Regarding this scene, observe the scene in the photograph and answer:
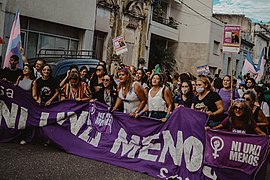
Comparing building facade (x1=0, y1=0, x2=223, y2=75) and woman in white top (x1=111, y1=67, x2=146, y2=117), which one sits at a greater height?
building facade (x1=0, y1=0, x2=223, y2=75)

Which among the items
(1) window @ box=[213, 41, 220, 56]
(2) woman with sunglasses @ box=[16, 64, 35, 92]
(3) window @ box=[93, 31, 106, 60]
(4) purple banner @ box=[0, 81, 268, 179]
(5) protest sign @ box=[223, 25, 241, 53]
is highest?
(1) window @ box=[213, 41, 220, 56]

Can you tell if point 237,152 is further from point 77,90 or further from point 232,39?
point 232,39

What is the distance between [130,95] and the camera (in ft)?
24.6

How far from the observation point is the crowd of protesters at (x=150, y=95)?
626 centimetres

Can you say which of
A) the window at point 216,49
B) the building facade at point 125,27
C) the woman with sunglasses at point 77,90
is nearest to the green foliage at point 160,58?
the building facade at point 125,27

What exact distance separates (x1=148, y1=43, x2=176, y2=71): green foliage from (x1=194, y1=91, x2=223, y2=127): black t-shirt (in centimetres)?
A: 2208

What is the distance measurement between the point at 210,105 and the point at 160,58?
2313 centimetres

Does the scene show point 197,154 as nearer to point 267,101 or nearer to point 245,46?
point 267,101

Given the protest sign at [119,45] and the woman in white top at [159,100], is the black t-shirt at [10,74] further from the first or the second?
the protest sign at [119,45]

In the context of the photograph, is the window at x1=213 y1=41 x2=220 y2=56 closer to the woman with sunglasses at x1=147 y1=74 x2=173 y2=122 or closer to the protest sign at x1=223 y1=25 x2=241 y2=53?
the protest sign at x1=223 y1=25 x2=241 y2=53

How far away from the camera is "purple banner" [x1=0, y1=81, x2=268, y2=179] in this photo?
6.33 metres

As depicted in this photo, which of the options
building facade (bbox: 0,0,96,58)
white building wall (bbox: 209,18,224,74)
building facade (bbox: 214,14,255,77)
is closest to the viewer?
building facade (bbox: 0,0,96,58)

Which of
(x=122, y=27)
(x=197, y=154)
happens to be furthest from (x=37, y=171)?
(x=122, y=27)

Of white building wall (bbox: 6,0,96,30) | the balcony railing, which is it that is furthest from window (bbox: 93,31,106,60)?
the balcony railing
